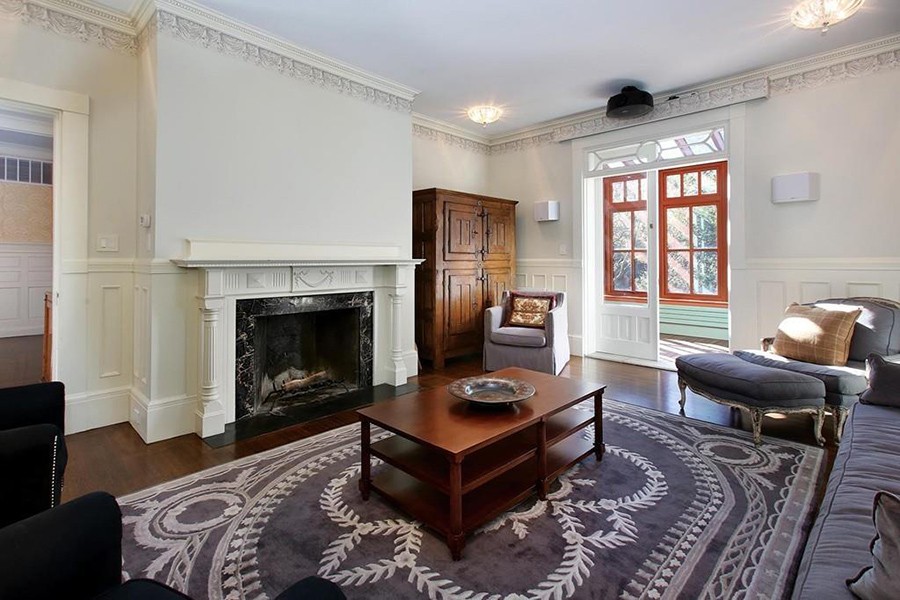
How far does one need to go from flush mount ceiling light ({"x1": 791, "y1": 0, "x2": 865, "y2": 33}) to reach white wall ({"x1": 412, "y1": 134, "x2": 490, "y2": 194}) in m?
3.67

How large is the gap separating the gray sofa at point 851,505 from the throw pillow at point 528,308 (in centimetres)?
279

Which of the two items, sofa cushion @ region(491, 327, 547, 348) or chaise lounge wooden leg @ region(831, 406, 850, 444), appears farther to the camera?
sofa cushion @ region(491, 327, 547, 348)

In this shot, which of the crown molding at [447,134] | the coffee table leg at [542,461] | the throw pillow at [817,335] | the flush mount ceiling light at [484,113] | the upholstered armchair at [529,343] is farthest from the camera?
the crown molding at [447,134]

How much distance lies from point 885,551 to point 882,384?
1944mm

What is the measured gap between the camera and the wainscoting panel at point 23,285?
6.47 m

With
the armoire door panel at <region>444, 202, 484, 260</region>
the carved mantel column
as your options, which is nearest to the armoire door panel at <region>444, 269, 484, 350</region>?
the armoire door panel at <region>444, 202, 484, 260</region>

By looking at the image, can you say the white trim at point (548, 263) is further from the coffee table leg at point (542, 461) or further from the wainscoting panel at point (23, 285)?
the wainscoting panel at point (23, 285)

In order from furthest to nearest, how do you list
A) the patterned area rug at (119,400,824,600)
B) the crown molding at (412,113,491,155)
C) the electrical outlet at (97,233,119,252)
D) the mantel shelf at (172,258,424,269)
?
the crown molding at (412,113,491,155), the electrical outlet at (97,233,119,252), the mantel shelf at (172,258,424,269), the patterned area rug at (119,400,824,600)

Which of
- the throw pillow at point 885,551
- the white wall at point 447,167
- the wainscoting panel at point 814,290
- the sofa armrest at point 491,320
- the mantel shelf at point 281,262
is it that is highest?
the white wall at point 447,167

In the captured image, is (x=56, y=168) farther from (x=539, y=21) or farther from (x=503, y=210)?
(x=503, y=210)

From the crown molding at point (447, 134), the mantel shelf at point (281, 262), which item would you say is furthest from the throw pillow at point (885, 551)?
the crown molding at point (447, 134)

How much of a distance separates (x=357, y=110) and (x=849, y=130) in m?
4.27

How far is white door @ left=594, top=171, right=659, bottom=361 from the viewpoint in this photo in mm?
5199

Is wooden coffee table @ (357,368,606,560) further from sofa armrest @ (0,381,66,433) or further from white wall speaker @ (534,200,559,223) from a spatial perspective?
white wall speaker @ (534,200,559,223)
